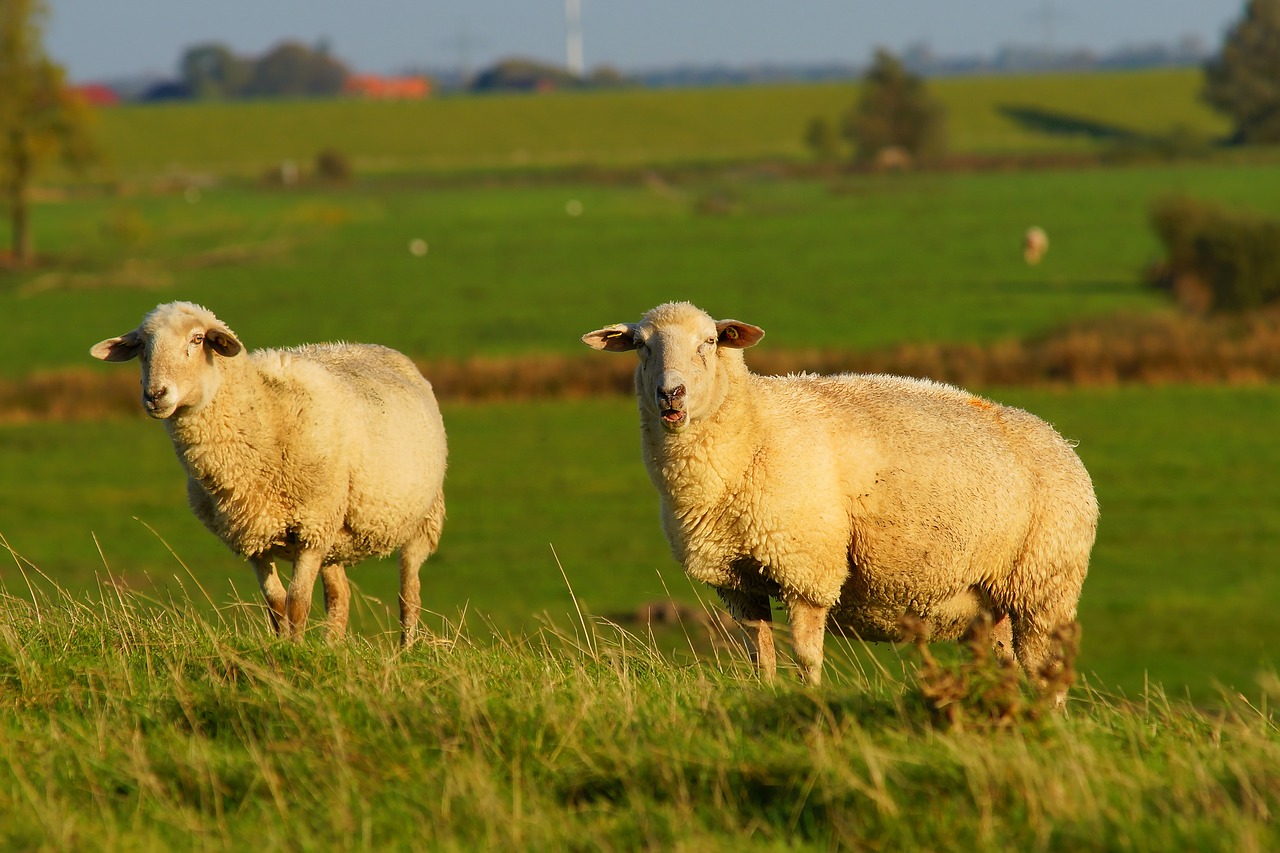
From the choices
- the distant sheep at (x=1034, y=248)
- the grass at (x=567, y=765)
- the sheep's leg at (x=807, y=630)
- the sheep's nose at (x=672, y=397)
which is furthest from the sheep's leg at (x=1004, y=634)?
the distant sheep at (x=1034, y=248)

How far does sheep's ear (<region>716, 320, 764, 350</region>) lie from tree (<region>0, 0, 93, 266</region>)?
64.9m

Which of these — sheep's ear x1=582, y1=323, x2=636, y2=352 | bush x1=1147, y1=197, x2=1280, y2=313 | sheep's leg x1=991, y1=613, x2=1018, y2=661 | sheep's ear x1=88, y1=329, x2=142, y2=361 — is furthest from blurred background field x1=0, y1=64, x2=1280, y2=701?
sheep's leg x1=991, y1=613, x2=1018, y2=661

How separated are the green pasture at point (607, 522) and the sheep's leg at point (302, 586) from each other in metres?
12.2

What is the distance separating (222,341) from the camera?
26.4ft

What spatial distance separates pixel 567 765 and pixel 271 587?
370 cm

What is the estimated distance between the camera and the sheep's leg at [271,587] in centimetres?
825

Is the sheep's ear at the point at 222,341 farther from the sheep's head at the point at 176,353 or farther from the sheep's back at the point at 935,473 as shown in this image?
the sheep's back at the point at 935,473

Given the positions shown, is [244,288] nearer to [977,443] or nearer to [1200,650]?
[1200,650]

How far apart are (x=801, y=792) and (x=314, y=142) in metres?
161

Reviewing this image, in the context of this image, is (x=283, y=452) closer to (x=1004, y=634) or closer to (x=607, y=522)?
(x=1004, y=634)

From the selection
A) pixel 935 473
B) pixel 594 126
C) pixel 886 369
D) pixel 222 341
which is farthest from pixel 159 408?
pixel 594 126

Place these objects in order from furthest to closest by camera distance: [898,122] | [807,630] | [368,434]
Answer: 1. [898,122]
2. [368,434]
3. [807,630]

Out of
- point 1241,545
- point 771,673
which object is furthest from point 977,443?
point 1241,545

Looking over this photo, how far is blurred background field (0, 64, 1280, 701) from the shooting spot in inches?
1096
